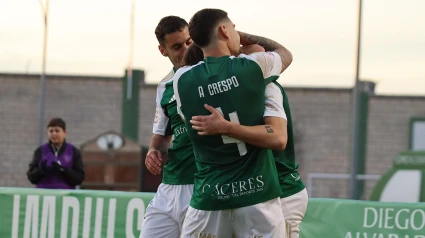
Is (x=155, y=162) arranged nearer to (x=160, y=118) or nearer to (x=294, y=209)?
(x=160, y=118)

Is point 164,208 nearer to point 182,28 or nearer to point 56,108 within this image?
point 182,28

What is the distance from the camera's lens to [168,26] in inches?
288

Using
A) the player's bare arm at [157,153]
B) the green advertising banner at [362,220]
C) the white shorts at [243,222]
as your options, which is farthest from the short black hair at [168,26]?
the green advertising banner at [362,220]

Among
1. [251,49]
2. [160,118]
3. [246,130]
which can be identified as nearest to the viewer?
[246,130]

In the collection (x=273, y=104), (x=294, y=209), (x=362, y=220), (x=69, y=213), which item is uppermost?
(x=273, y=104)

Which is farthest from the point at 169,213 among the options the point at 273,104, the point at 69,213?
the point at 69,213

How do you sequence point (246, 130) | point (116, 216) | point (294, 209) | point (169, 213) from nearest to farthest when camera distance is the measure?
point (246, 130)
point (294, 209)
point (169, 213)
point (116, 216)

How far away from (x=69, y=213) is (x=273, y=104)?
5.01 m

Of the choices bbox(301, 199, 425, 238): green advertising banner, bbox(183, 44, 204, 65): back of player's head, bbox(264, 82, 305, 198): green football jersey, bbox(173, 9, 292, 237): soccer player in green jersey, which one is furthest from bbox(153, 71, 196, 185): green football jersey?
bbox(301, 199, 425, 238): green advertising banner

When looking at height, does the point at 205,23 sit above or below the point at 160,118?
above

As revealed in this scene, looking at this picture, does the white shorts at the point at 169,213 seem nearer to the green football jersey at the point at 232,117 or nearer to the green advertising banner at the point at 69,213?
the green football jersey at the point at 232,117

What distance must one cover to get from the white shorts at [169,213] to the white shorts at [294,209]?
36.3 inches

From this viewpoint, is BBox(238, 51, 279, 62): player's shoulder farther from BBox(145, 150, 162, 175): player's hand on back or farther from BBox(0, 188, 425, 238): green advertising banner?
BBox(0, 188, 425, 238): green advertising banner

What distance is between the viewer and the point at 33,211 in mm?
10594
